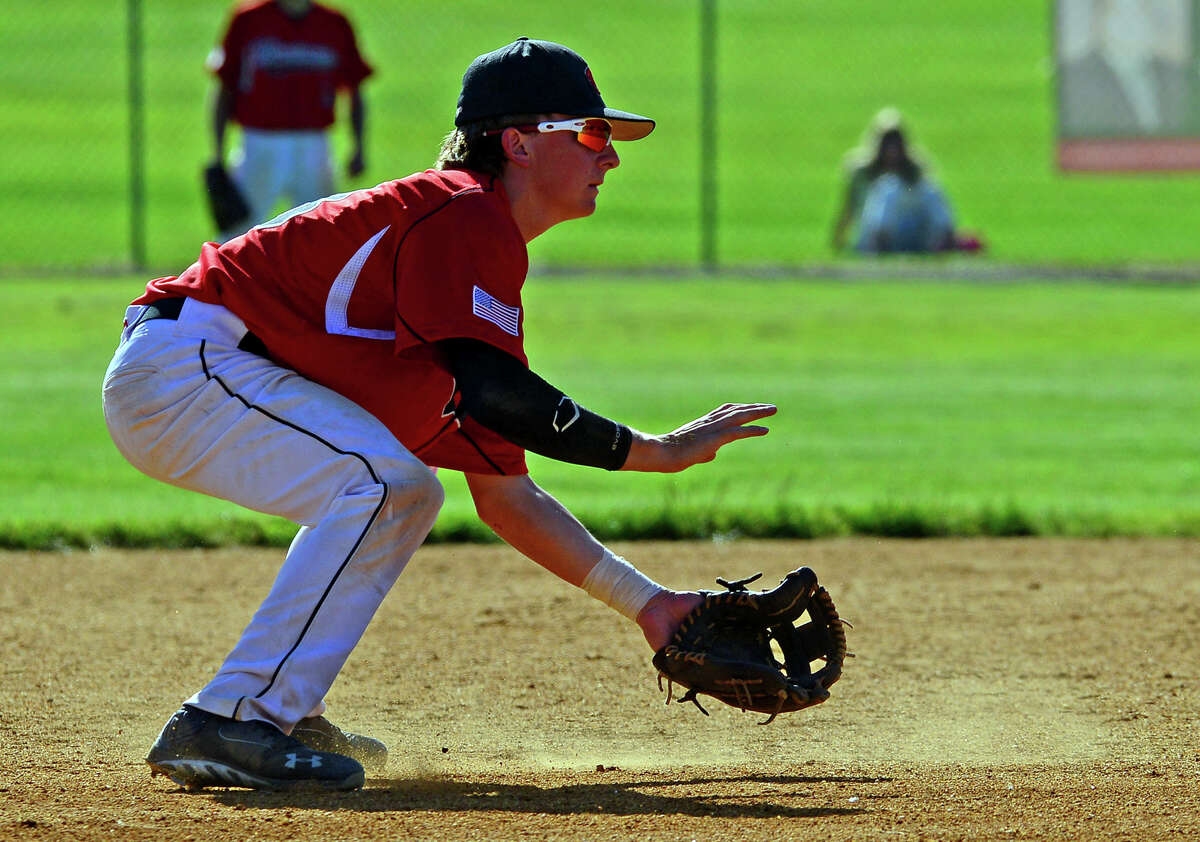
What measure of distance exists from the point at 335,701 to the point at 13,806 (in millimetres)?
1295

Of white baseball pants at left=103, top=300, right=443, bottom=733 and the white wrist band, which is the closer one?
white baseball pants at left=103, top=300, right=443, bottom=733

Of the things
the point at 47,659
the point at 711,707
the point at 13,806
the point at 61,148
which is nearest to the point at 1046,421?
the point at 711,707

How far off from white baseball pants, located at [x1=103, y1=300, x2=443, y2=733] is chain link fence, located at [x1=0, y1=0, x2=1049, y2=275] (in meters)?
16.5

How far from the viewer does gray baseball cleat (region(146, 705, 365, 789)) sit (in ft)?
12.8

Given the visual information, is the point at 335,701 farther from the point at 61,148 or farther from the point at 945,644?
the point at 61,148

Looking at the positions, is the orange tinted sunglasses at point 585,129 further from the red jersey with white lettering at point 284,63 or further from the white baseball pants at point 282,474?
the red jersey with white lettering at point 284,63

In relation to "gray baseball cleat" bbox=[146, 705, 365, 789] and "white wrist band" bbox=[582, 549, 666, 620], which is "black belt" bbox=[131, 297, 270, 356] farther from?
"white wrist band" bbox=[582, 549, 666, 620]

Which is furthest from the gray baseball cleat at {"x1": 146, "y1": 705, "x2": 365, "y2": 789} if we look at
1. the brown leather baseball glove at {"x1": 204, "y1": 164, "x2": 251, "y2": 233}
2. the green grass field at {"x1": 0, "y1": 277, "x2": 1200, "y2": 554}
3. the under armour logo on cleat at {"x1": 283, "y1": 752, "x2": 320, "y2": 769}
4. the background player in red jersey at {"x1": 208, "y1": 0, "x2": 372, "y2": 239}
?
the background player in red jersey at {"x1": 208, "y1": 0, "x2": 372, "y2": 239}

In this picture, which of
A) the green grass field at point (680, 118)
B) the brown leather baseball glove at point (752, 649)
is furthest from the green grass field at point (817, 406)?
the green grass field at point (680, 118)

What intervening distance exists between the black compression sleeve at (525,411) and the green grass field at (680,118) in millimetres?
15369

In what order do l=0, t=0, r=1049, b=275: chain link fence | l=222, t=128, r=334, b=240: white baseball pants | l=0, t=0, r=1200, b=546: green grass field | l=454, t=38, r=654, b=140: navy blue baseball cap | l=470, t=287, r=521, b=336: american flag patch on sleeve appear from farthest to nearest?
l=0, t=0, r=1049, b=275: chain link fence, l=222, t=128, r=334, b=240: white baseball pants, l=0, t=0, r=1200, b=546: green grass field, l=454, t=38, r=654, b=140: navy blue baseball cap, l=470, t=287, r=521, b=336: american flag patch on sleeve

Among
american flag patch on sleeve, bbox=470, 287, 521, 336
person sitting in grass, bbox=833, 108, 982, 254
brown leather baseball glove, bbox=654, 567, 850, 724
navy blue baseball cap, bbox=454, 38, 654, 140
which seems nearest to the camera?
american flag patch on sleeve, bbox=470, 287, 521, 336

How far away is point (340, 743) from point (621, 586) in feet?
2.57

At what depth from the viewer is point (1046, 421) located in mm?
10203
